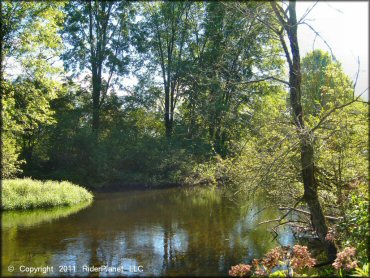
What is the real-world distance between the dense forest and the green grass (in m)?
1.74

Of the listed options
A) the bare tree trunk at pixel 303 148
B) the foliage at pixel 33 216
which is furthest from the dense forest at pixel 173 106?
the foliage at pixel 33 216

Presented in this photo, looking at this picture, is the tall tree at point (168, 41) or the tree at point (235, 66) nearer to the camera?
the tree at point (235, 66)

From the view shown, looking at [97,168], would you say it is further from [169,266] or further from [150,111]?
[169,266]

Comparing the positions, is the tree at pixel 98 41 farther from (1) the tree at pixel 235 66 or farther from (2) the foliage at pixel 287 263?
(2) the foliage at pixel 287 263

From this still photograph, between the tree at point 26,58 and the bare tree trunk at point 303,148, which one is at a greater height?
the tree at point 26,58

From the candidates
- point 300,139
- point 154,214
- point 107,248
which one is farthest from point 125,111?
point 300,139

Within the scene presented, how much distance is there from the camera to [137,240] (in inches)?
439

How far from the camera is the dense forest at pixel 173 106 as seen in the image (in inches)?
295

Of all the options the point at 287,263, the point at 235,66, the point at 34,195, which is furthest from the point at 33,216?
the point at 287,263

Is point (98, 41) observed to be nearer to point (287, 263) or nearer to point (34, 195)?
point (34, 195)

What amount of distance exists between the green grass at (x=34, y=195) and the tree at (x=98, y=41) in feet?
44.4

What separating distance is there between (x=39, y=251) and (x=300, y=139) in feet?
24.0

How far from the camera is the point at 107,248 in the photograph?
33.7ft

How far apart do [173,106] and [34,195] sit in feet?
69.1
